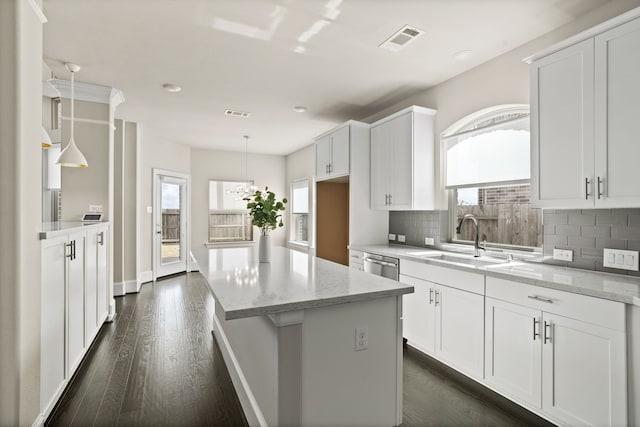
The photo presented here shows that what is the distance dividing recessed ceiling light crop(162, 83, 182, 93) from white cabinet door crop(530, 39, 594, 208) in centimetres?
355

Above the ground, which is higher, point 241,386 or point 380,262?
point 380,262

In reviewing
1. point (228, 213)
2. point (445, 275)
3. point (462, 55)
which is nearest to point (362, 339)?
point (445, 275)

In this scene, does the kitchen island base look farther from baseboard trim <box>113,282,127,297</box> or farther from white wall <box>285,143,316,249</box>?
white wall <box>285,143,316,249</box>

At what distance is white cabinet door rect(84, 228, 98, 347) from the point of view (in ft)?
9.52

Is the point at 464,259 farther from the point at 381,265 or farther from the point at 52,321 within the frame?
the point at 52,321

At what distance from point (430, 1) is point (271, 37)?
1.26 meters

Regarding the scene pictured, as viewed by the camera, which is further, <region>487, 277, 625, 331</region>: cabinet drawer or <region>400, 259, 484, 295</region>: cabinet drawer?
<region>400, 259, 484, 295</region>: cabinet drawer

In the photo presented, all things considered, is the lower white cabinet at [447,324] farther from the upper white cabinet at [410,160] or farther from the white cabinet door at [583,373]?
the upper white cabinet at [410,160]

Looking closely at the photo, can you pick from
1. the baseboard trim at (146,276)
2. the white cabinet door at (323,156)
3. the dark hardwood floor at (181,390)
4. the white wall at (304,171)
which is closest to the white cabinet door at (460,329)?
the dark hardwood floor at (181,390)

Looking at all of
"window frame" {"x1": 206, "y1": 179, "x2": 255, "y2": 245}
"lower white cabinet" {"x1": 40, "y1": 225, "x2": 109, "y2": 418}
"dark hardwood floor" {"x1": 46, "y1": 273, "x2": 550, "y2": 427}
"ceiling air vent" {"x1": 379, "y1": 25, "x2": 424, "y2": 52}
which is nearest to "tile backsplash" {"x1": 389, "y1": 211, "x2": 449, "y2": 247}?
"dark hardwood floor" {"x1": 46, "y1": 273, "x2": 550, "y2": 427}

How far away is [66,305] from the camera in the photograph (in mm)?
2369

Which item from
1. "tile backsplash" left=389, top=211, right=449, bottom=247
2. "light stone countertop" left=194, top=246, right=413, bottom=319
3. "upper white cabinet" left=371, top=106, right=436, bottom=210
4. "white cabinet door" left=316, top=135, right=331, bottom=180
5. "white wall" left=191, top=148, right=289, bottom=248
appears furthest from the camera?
"white wall" left=191, top=148, right=289, bottom=248

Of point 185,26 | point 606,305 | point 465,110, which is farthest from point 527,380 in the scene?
point 185,26

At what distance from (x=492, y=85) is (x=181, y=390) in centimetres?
371
